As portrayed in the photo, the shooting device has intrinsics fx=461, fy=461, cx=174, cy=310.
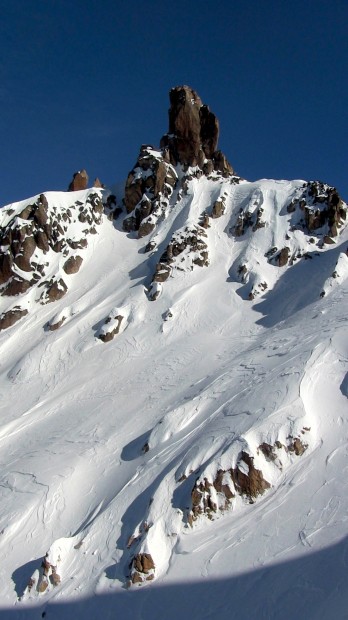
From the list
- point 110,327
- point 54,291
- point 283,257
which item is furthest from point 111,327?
point 283,257

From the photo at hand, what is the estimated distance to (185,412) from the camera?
872 inches

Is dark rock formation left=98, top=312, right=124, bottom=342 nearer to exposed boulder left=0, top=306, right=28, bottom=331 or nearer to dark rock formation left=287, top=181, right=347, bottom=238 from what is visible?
exposed boulder left=0, top=306, right=28, bottom=331

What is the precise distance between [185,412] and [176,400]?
9.63ft

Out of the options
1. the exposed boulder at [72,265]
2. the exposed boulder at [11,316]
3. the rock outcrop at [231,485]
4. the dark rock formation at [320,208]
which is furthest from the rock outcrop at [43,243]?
the rock outcrop at [231,485]

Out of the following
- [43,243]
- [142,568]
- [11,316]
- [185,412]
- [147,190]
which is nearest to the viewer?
[142,568]

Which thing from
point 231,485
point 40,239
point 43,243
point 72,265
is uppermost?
point 40,239

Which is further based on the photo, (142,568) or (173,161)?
(173,161)

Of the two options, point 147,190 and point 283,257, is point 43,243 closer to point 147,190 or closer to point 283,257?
point 147,190

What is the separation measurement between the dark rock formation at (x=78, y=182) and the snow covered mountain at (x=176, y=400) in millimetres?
6666

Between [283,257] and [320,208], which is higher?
[320,208]

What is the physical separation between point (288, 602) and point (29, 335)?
32.9m

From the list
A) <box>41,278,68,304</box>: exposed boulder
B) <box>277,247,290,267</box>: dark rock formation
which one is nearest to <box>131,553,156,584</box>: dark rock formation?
<box>277,247,290,267</box>: dark rock formation

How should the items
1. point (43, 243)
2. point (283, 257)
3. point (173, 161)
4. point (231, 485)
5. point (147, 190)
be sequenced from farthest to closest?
point (173, 161)
point (147, 190)
point (43, 243)
point (283, 257)
point (231, 485)

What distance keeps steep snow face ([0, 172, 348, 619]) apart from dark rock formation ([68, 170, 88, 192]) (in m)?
16.5
